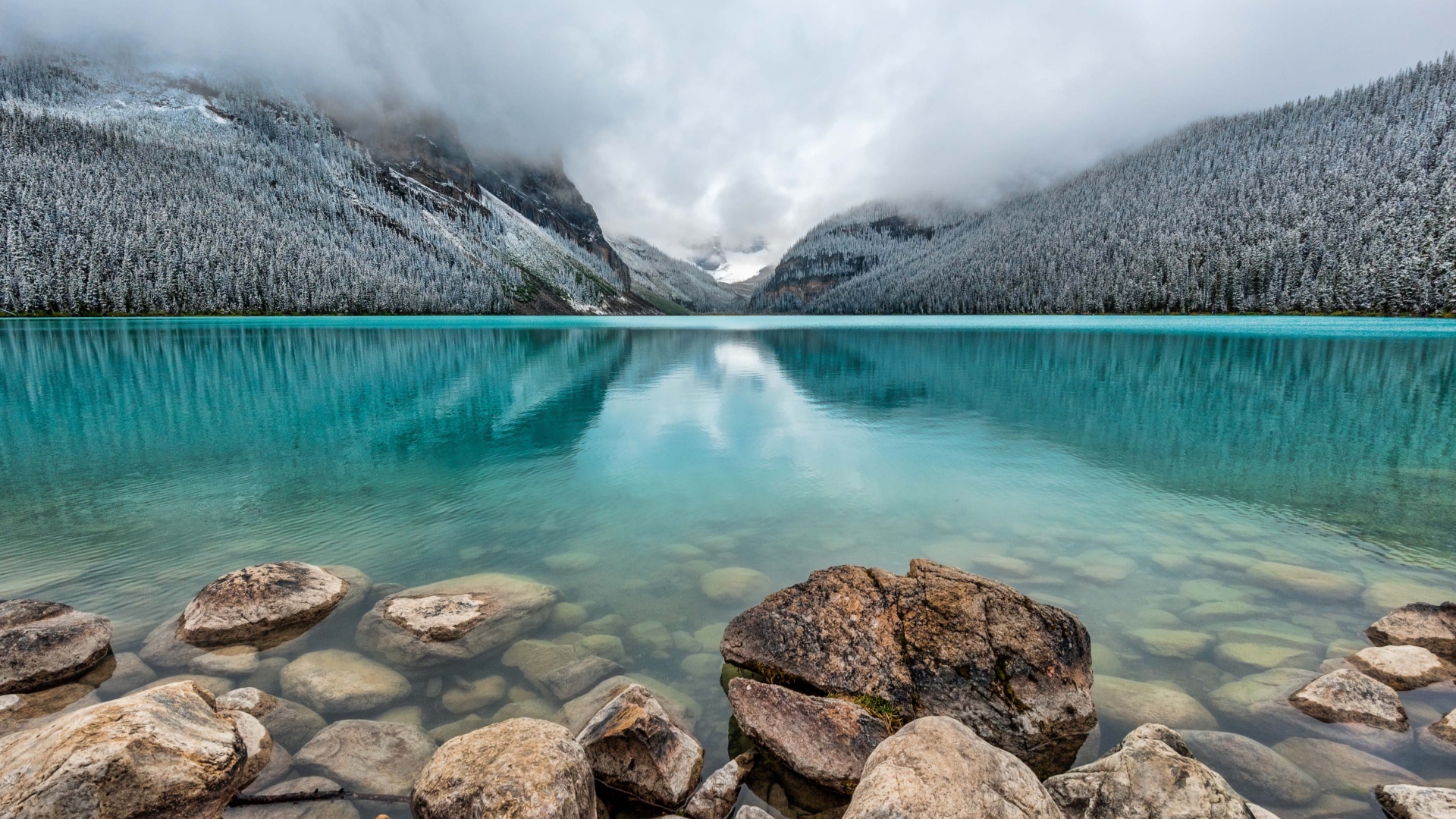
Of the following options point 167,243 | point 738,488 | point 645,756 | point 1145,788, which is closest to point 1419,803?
point 1145,788

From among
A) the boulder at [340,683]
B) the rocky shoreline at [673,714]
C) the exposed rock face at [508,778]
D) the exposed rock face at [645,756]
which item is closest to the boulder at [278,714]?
the rocky shoreline at [673,714]

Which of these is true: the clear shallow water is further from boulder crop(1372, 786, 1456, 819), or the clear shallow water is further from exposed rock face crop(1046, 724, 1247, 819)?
exposed rock face crop(1046, 724, 1247, 819)

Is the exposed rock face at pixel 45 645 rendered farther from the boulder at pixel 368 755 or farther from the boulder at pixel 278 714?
the boulder at pixel 368 755

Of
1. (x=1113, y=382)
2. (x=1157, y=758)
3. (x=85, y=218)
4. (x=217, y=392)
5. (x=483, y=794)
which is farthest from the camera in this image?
(x=85, y=218)

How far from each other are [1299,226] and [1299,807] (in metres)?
174

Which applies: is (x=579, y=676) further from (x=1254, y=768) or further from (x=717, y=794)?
(x=1254, y=768)

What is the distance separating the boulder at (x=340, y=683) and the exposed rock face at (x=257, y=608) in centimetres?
99

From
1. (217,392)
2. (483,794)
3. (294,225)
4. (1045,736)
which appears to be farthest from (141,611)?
(294,225)

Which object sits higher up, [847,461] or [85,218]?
[85,218]

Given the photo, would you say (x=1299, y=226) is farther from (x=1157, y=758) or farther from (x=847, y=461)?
(x=1157, y=758)

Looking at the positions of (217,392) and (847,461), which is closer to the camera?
(847,461)

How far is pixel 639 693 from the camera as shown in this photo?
603 centimetres

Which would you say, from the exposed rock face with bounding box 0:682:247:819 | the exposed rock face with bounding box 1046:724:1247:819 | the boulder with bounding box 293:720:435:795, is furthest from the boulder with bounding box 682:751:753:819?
the exposed rock face with bounding box 0:682:247:819

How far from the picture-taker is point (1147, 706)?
664cm
